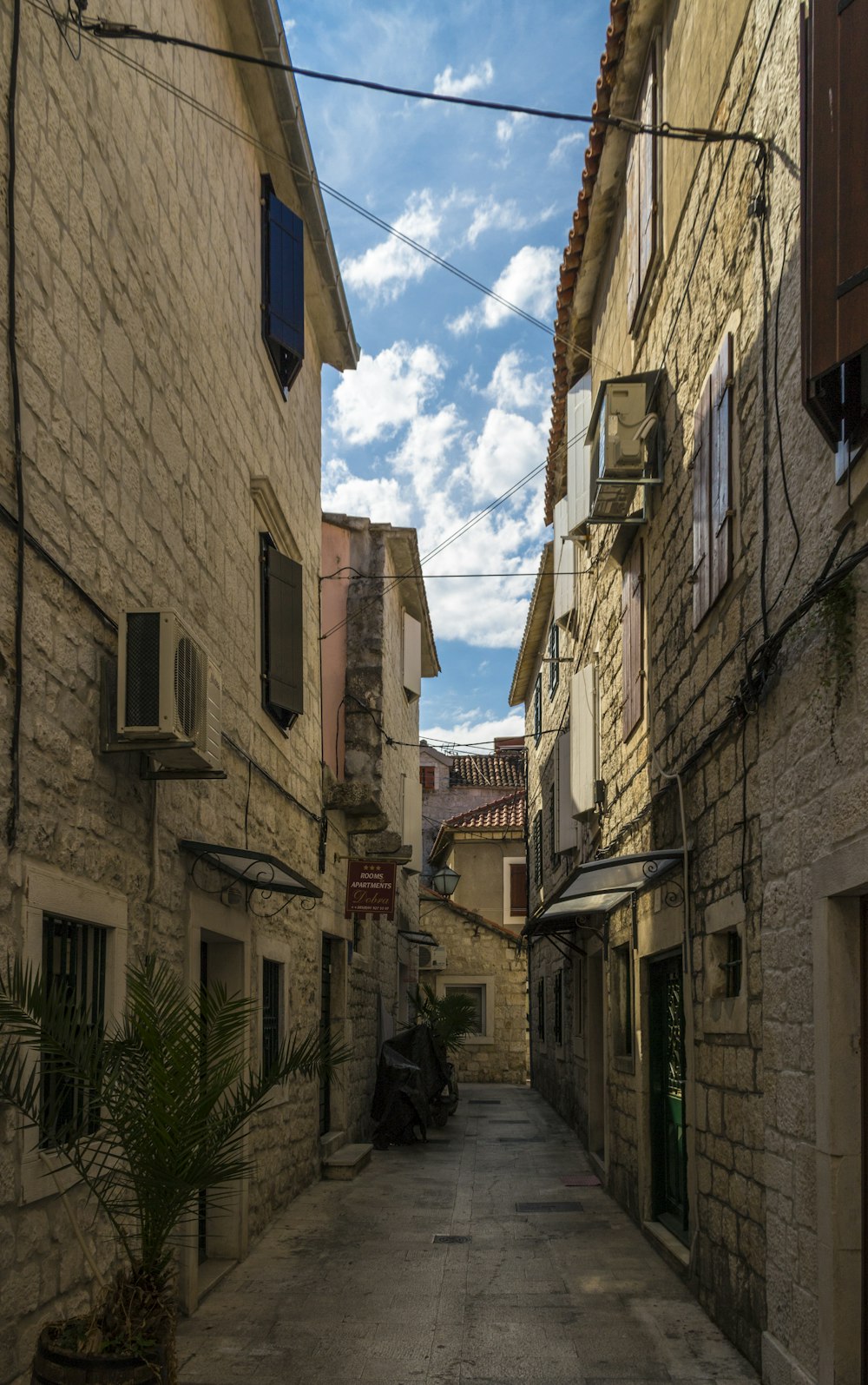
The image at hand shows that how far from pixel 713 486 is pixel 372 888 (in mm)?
7691

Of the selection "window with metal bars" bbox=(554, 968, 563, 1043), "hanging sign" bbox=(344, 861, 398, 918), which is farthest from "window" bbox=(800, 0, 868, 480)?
"window with metal bars" bbox=(554, 968, 563, 1043)

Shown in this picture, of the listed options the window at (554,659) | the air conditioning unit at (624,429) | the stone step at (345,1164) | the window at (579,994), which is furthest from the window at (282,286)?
the window at (554,659)

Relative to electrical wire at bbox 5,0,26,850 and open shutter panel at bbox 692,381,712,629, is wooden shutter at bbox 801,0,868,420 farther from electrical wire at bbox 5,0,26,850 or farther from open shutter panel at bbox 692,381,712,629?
electrical wire at bbox 5,0,26,850

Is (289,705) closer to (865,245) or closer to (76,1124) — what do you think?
(76,1124)

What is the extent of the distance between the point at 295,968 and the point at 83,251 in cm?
677

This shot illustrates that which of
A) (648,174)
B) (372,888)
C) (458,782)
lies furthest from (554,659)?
(458,782)

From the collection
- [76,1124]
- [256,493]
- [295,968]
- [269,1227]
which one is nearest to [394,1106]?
[295,968]

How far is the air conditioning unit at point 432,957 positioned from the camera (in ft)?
80.1

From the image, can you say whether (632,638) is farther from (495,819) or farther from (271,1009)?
(495,819)

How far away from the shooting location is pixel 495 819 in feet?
98.5

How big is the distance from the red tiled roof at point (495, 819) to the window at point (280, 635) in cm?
1953

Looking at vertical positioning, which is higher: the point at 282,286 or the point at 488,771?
the point at 282,286

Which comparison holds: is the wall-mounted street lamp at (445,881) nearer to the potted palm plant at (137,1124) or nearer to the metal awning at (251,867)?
the metal awning at (251,867)

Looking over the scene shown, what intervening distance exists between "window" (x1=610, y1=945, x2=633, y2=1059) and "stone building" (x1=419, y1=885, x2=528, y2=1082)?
15.6 m
